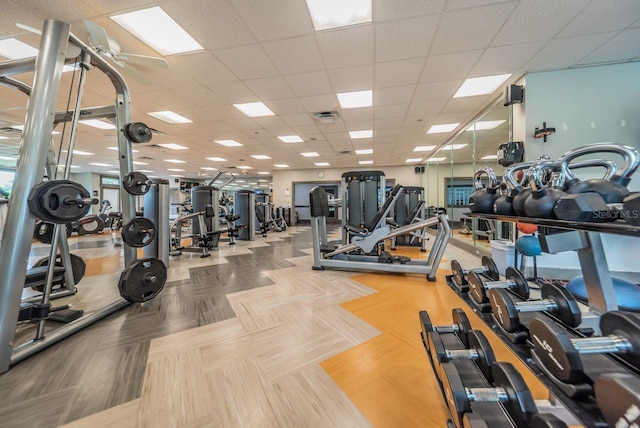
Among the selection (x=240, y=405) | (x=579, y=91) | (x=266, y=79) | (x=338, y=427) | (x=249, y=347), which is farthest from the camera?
(x=266, y=79)

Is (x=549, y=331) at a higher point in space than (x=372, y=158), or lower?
lower

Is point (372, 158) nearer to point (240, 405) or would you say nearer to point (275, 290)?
point (275, 290)

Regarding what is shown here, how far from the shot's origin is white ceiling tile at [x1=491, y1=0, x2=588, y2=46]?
2.07m

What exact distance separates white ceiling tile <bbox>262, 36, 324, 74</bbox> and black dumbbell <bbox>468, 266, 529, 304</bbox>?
2816mm

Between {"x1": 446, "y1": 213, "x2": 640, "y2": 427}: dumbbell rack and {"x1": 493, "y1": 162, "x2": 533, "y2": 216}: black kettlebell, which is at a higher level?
{"x1": 493, "y1": 162, "x2": 533, "y2": 216}: black kettlebell

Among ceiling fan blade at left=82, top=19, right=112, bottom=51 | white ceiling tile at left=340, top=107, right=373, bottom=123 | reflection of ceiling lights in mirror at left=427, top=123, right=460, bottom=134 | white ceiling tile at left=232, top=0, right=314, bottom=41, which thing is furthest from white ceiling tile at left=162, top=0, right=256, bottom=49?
reflection of ceiling lights in mirror at left=427, top=123, right=460, bottom=134

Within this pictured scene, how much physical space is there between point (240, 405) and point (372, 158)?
345 inches

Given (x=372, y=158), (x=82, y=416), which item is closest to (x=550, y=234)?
(x=82, y=416)

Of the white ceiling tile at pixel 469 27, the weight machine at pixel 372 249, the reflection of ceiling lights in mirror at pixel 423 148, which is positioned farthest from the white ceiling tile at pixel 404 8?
the reflection of ceiling lights in mirror at pixel 423 148

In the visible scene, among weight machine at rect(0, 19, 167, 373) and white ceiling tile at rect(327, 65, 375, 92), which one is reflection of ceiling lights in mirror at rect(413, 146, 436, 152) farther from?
weight machine at rect(0, 19, 167, 373)

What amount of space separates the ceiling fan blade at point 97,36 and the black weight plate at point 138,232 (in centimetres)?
193

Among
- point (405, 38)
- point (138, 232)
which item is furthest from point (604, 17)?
point (138, 232)

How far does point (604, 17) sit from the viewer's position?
2217mm

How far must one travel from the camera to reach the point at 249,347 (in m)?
1.49
